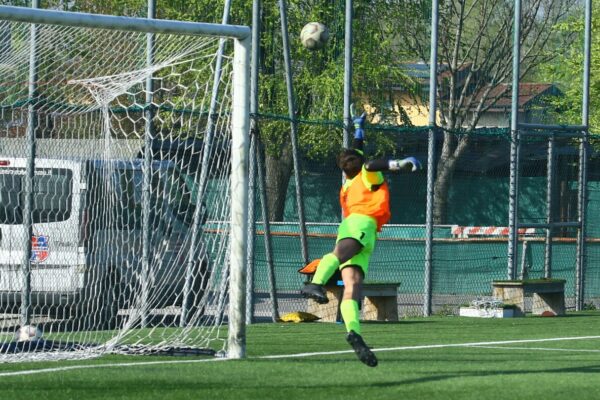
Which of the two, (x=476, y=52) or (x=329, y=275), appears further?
(x=476, y=52)

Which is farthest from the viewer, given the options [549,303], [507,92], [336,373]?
[507,92]

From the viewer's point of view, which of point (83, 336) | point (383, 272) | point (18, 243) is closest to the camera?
point (83, 336)

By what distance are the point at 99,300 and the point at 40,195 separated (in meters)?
1.73

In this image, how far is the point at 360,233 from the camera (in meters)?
10.2

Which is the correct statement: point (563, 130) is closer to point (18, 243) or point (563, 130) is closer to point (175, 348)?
point (18, 243)

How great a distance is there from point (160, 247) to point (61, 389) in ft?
21.5

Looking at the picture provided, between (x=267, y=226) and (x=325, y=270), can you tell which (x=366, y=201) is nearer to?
(x=325, y=270)

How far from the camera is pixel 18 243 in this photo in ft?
46.9

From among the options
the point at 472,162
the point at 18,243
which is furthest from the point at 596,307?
the point at 18,243

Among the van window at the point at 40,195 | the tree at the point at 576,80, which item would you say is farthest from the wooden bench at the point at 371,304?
the tree at the point at 576,80

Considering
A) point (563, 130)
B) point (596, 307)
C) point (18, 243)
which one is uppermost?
point (563, 130)

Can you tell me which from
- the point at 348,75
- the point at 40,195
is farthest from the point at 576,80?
the point at 40,195

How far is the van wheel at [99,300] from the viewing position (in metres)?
13.7

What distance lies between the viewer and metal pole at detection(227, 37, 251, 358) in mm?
10609
